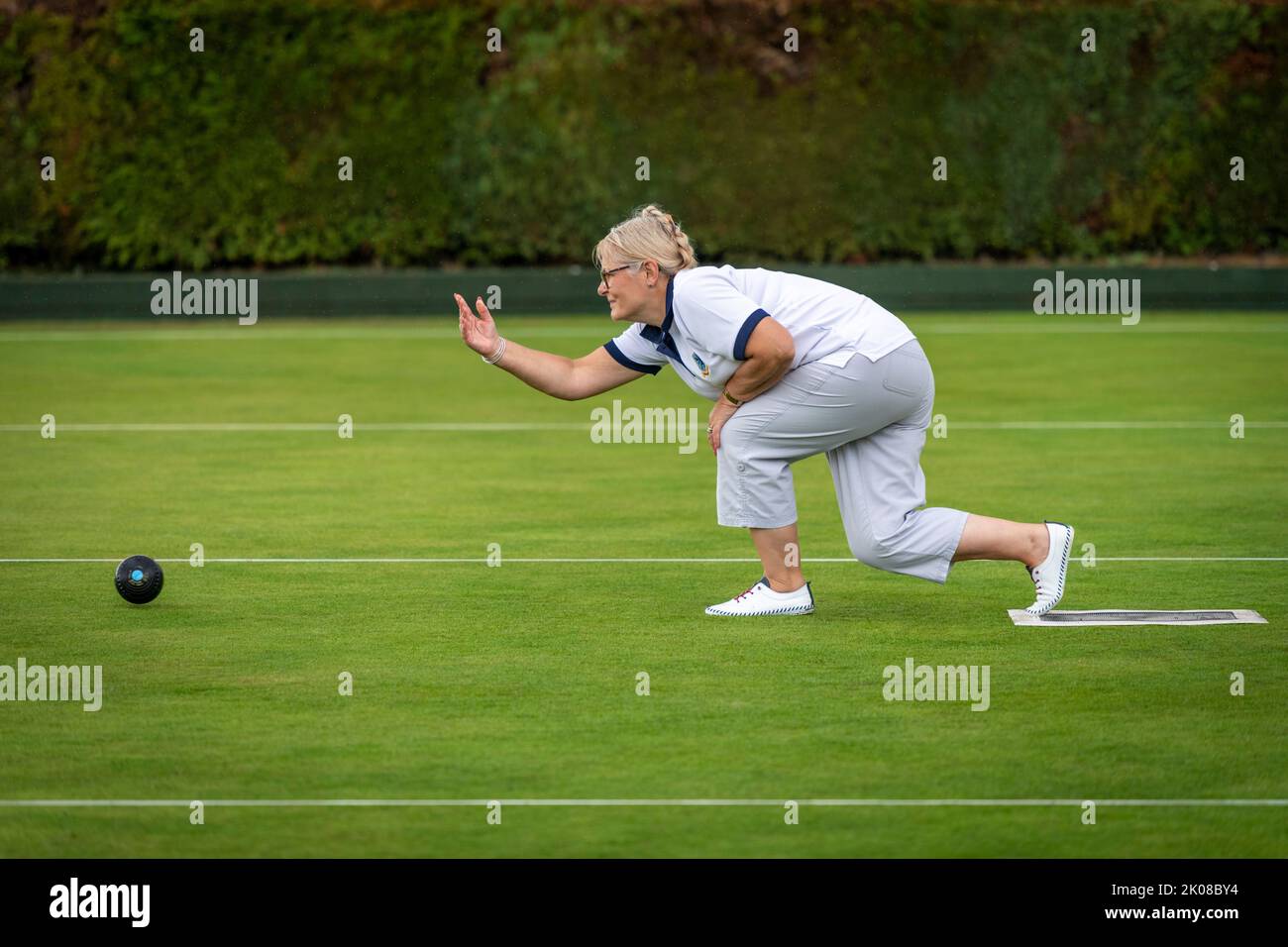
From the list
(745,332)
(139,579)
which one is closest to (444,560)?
(139,579)

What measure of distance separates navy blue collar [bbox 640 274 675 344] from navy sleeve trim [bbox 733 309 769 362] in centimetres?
30

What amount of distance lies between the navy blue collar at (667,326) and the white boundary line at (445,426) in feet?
20.2

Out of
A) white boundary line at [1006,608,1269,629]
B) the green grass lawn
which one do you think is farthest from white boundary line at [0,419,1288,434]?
white boundary line at [1006,608,1269,629]

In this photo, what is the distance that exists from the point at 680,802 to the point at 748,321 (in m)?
2.32

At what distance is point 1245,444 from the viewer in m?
12.3

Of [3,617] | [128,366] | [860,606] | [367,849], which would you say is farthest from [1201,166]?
[367,849]

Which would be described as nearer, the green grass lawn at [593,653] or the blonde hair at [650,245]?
the green grass lawn at [593,653]

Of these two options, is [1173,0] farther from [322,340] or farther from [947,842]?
[947,842]

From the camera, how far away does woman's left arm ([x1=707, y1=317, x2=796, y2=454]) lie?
6902 millimetres

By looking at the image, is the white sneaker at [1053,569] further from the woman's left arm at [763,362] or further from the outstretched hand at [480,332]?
the outstretched hand at [480,332]

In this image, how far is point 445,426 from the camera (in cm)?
1370

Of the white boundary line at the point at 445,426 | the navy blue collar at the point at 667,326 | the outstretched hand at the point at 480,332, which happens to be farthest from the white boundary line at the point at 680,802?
the white boundary line at the point at 445,426

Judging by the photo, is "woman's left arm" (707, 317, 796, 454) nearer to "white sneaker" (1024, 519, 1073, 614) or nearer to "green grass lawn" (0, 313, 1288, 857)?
"green grass lawn" (0, 313, 1288, 857)

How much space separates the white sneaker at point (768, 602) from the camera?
7418mm
